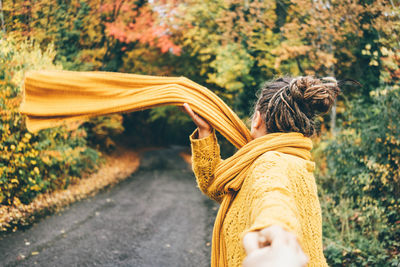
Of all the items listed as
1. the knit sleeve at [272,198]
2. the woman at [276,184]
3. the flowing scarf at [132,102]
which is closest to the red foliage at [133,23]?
the flowing scarf at [132,102]

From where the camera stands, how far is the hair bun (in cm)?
143

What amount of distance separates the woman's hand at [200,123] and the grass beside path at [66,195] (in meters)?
5.19

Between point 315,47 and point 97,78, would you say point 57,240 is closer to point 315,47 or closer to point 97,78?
point 97,78

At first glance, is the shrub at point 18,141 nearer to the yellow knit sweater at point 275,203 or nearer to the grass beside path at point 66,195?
the grass beside path at point 66,195

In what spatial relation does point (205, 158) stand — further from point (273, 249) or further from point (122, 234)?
point (122, 234)

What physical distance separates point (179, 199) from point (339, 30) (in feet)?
20.8

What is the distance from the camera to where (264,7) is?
30.3ft

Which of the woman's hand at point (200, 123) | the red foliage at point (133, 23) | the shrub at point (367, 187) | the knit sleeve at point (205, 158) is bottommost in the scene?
the shrub at point (367, 187)

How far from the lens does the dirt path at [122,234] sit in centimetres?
486

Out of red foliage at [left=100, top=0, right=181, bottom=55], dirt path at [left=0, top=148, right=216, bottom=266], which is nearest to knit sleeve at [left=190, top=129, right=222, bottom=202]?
dirt path at [left=0, top=148, right=216, bottom=266]

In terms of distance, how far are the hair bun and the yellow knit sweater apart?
11.2 inches

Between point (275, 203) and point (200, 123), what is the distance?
0.82 metres

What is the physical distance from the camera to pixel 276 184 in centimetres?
108

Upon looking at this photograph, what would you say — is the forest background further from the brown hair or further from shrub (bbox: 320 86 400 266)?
the brown hair
